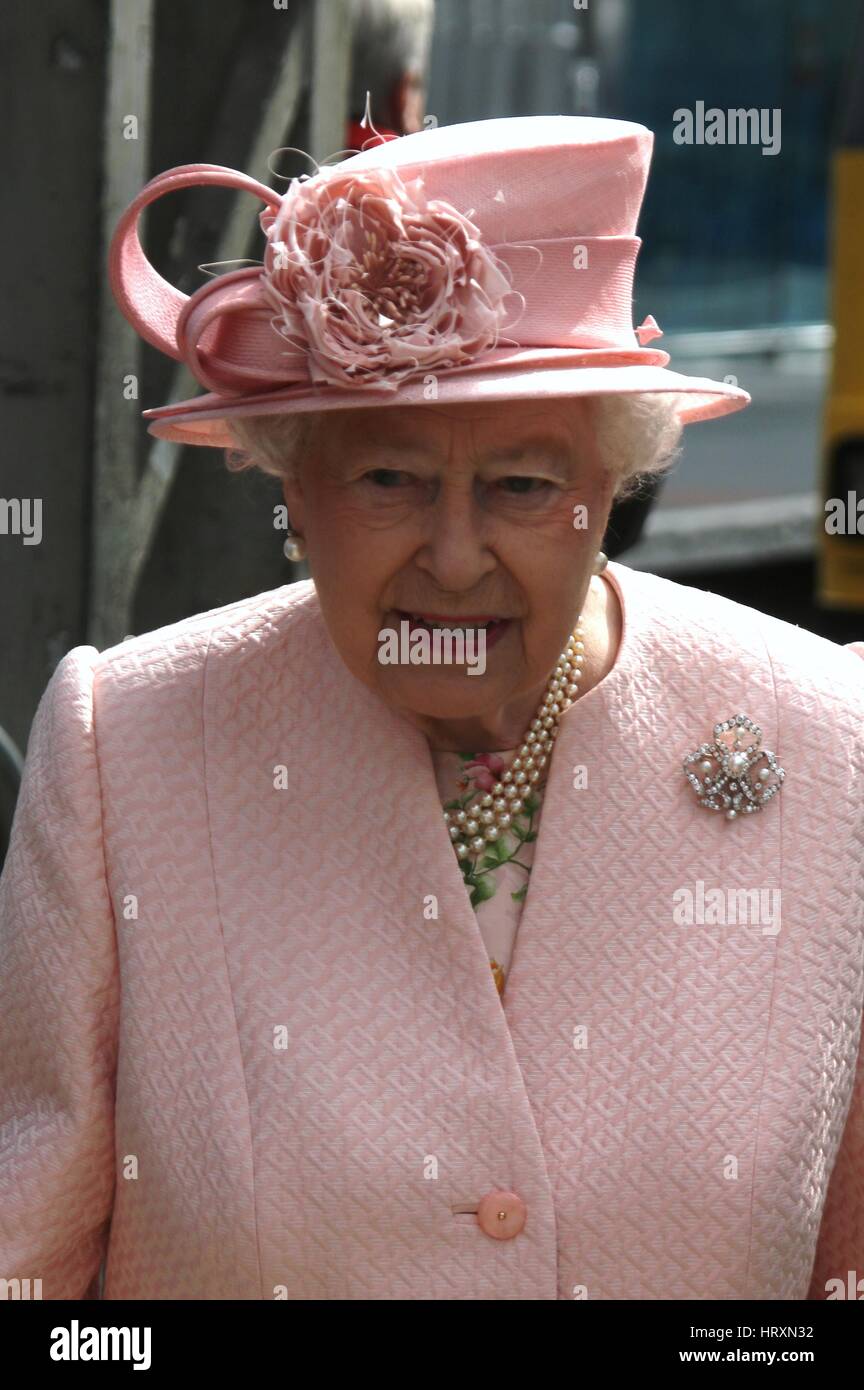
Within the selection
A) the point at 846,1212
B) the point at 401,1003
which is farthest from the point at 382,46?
the point at 846,1212

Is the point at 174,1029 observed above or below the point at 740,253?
below

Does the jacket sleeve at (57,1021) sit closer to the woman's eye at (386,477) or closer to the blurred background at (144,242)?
the woman's eye at (386,477)

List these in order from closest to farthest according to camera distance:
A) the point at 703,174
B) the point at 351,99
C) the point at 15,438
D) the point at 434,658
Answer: the point at 434,658 → the point at 15,438 → the point at 351,99 → the point at 703,174

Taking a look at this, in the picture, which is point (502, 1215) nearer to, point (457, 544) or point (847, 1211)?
point (847, 1211)

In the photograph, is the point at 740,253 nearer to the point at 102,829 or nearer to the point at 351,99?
the point at 351,99

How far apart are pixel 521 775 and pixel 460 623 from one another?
27 cm

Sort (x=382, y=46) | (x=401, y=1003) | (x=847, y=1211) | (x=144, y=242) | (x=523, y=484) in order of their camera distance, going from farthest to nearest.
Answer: (x=382, y=46)
(x=144, y=242)
(x=847, y=1211)
(x=401, y=1003)
(x=523, y=484)

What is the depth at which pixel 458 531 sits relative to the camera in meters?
1.92

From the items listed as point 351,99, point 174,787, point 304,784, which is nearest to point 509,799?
point 304,784

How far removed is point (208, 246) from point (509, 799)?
2.14 m

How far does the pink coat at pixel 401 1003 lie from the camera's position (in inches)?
78.7

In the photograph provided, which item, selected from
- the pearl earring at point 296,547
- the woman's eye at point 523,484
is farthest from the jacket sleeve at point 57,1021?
the woman's eye at point 523,484

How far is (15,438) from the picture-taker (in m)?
3.78

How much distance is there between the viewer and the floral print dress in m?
2.12
